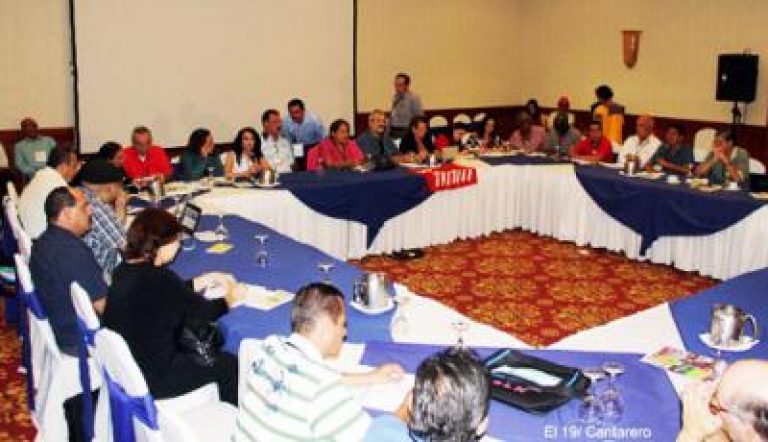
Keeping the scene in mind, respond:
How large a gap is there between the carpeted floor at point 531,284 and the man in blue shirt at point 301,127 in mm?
2040

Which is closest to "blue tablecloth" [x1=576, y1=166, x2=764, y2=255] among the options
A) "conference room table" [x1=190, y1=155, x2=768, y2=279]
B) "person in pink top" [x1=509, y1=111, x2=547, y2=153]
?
"conference room table" [x1=190, y1=155, x2=768, y2=279]

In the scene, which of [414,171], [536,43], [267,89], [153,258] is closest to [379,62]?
[267,89]

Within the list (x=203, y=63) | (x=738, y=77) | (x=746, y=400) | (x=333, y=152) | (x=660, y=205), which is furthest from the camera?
(x=738, y=77)

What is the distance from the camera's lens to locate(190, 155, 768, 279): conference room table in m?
6.34

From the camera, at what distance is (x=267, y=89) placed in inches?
377

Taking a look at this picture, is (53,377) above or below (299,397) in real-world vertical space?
below

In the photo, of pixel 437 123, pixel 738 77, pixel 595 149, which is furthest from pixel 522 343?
pixel 437 123

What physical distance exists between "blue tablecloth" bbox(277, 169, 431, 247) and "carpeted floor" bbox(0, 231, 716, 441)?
0.47 meters

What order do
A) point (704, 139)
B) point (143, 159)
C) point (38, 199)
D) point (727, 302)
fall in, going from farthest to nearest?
point (704, 139) < point (143, 159) < point (38, 199) < point (727, 302)

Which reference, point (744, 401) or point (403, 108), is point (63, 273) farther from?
point (403, 108)

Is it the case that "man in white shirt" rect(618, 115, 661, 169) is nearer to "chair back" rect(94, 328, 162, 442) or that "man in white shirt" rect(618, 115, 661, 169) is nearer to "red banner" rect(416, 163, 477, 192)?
"red banner" rect(416, 163, 477, 192)

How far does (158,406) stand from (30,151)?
623 cm

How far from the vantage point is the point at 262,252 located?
4359 millimetres

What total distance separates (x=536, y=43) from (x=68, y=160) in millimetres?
8838
